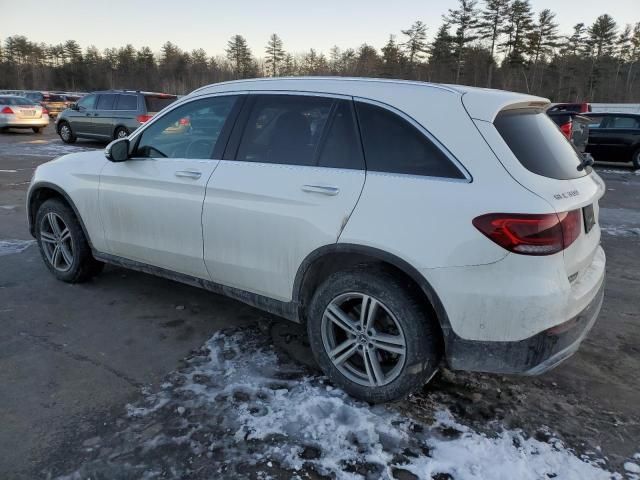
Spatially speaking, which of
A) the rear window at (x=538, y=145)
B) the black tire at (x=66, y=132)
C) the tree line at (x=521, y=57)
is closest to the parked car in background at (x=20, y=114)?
the black tire at (x=66, y=132)

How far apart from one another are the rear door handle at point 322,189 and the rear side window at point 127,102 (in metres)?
14.0

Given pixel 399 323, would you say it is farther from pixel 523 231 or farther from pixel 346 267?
pixel 523 231

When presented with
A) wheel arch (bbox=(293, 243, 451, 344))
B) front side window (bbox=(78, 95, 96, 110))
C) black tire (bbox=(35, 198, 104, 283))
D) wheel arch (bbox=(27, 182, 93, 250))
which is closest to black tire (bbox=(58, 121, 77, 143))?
front side window (bbox=(78, 95, 96, 110))

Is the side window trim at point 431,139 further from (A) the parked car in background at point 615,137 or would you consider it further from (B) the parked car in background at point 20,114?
(B) the parked car in background at point 20,114

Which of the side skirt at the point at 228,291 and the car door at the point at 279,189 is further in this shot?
the side skirt at the point at 228,291

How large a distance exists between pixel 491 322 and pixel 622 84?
5932 centimetres

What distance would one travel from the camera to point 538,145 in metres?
2.75

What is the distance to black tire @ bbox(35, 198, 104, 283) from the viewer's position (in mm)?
4492

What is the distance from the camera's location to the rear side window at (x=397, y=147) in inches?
102

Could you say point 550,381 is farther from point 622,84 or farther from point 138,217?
point 622,84

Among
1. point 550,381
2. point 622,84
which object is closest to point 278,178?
point 550,381

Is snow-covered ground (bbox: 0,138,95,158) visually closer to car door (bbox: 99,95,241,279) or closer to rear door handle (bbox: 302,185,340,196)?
car door (bbox: 99,95,241,279)

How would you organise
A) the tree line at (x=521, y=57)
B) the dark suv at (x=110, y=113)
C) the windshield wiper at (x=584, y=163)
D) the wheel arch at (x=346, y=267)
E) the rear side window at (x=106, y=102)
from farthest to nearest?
the tree line at (x=521, y=57) < the rear side window at (x=106, y=102) < the dark suv at (x=110, y=113) < the windshield wiper at (x=584, y=163) < the wheel arch at (x=346, y=267)

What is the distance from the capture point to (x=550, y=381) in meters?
3.21
